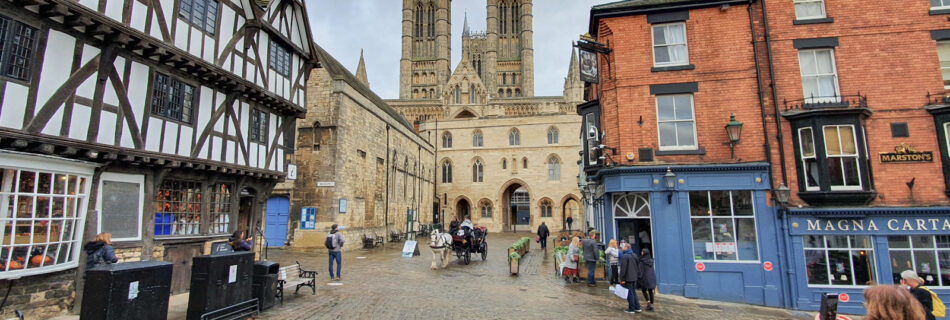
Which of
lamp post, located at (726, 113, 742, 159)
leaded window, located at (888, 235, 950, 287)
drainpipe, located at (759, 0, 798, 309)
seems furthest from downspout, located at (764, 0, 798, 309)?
leaded window, located at (888, 235, 950, 287)

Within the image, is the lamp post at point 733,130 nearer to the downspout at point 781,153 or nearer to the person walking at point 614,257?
the downspout at point 781,153

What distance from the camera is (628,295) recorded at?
866 cm

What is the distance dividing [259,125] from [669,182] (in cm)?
1177

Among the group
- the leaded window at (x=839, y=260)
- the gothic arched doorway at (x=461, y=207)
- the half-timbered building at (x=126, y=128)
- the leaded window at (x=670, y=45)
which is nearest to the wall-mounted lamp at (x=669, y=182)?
the leaded window at (x=670, y=45)

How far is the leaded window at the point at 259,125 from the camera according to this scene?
41.9ft

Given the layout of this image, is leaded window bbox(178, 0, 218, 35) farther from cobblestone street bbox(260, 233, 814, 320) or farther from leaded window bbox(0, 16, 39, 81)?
cobblestone street bbox(260, 233, 814, 320)

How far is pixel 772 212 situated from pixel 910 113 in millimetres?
3971

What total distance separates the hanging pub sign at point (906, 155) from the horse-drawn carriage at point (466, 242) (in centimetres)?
1180

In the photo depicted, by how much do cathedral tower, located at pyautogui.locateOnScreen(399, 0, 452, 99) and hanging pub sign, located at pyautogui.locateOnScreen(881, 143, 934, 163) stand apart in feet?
226

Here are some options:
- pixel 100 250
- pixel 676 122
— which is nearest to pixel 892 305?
pixel 676 122

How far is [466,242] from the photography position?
15.7 m

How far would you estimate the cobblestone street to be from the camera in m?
8.26

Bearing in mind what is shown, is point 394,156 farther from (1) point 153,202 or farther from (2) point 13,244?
(2) point 13,244

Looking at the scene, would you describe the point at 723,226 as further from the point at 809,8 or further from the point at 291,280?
the point at 291,280
